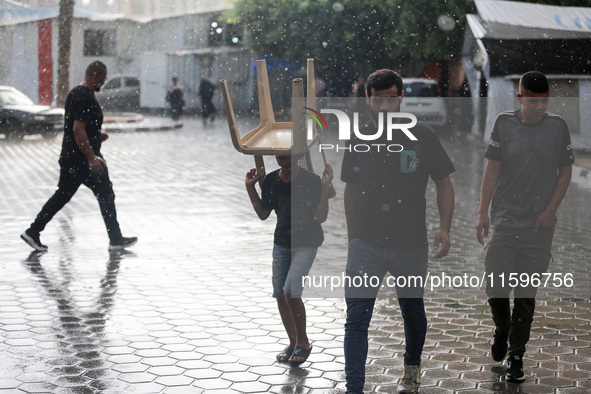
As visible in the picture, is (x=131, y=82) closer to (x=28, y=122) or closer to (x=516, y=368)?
(x=28, y=122)

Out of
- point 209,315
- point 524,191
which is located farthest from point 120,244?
point 524,191

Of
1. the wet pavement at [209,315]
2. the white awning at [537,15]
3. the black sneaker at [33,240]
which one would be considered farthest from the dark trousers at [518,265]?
the white awning at [537,15]

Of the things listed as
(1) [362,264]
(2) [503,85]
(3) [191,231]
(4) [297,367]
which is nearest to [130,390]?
(4) [297,367]

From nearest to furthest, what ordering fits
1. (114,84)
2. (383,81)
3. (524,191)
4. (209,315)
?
1. (383,81)
2. (524,191)
3. (209,315)
4. (114,84)

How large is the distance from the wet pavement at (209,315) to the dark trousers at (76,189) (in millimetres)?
315

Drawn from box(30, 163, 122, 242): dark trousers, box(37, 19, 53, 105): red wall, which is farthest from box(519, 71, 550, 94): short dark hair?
box(37, 19, 53, 105): red wall

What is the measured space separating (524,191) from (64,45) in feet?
93.3

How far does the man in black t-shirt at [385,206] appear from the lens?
4477mm

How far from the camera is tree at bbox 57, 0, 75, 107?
3086cm

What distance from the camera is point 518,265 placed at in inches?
203

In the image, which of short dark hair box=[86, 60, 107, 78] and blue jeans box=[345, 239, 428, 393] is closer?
blue jeans box=[345, 239, 428, 393]

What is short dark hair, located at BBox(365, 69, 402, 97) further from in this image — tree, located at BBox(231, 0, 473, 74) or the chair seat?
tree, located at BBox(231, 0, 473, 74)

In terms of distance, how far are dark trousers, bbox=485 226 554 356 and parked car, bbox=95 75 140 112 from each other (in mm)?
37454

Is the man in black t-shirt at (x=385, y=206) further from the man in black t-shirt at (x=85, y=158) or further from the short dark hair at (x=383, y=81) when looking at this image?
the man in black t-shirt at (x=85, y=158)
